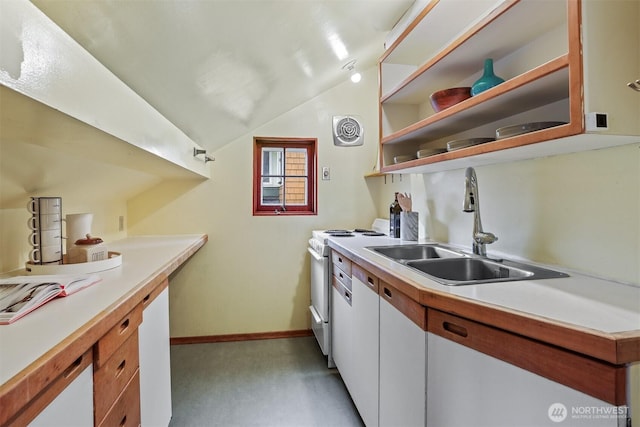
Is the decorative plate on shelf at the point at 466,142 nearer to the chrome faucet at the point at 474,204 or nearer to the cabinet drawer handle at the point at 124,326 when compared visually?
the chrome faucet at the point at 474,204

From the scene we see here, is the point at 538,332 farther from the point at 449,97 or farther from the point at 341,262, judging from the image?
the point at 341,262

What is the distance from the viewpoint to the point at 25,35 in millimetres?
635

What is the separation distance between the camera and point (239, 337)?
2.87m

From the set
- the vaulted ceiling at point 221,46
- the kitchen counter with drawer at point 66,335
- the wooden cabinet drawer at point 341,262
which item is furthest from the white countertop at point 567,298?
the vaulted ceiling at point 221,46

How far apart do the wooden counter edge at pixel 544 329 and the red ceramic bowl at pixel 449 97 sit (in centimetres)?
98

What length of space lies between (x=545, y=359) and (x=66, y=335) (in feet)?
3.57

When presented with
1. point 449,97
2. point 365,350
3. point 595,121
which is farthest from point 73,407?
point 449,97

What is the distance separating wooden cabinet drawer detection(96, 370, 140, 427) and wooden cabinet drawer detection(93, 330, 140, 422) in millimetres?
20

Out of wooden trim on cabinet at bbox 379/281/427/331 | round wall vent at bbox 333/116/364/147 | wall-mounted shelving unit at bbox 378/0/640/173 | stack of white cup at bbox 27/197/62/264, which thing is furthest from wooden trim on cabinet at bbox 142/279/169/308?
round wall vent at bbox 333/116/364/147

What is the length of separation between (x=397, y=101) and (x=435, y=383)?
176 centimetres

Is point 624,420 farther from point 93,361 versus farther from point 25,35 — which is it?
point 25,35

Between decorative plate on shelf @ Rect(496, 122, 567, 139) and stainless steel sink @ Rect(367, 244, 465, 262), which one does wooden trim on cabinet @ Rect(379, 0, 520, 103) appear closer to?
decorative plate on shelf @ Rect(496, 122, 567, 139)

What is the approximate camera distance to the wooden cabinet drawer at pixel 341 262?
6.21 feet

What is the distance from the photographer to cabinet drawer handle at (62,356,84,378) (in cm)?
68
